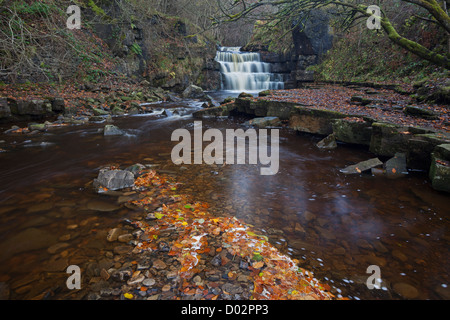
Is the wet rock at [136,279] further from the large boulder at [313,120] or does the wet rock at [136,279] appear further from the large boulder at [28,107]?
the large boulder at [28,107]

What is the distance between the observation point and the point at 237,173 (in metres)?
4.90

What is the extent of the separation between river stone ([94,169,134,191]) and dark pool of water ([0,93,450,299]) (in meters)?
0.27

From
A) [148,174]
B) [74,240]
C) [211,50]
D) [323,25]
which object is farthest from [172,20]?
[74,240]

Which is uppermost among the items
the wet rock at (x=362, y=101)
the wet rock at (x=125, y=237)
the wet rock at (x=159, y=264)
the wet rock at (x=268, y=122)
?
the wet rock at (x=362, y=101)

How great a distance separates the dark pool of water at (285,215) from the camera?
2.31 metres

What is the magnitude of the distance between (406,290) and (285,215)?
1503 millimetres

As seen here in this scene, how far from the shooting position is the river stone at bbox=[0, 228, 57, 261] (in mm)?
2520

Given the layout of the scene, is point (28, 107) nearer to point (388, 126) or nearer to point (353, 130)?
point (353, 130)

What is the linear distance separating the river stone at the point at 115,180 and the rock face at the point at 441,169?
5.19 meters

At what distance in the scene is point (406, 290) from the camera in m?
2.16

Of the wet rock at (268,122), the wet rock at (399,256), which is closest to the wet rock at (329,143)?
the wet rock at (268,122)

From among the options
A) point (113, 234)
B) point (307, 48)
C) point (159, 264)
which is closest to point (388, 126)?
point (159, 264)

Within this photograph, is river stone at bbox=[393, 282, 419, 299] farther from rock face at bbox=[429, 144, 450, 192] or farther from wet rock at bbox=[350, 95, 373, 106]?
wet rock at bbox=[350, 95, 373, 106]
